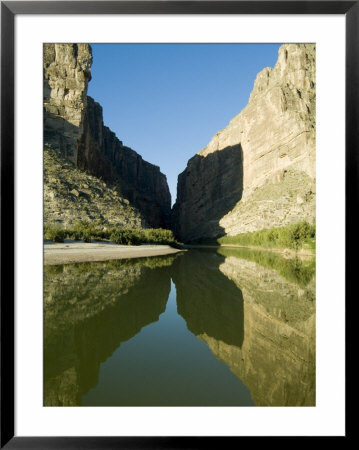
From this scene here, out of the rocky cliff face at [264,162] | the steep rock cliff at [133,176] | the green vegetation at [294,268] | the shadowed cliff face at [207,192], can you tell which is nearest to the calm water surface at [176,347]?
the green vegetation at [294,268]

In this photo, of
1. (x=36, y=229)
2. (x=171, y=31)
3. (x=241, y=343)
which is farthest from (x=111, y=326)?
(x=171, y=31)

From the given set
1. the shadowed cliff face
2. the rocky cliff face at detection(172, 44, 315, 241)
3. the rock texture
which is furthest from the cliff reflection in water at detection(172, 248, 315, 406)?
the shadowed cliff face

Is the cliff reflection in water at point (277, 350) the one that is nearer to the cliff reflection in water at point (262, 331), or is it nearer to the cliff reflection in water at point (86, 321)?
the cliff reflection in water at point (262, 331)

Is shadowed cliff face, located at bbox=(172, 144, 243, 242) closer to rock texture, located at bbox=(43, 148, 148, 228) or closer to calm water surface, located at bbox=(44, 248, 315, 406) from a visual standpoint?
rock texture, located at bbox=(43, 148, 148, 228)

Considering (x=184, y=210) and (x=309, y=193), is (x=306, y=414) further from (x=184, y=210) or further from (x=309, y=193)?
(x=184, y=210)

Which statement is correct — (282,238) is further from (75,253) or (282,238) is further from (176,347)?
(176,347)

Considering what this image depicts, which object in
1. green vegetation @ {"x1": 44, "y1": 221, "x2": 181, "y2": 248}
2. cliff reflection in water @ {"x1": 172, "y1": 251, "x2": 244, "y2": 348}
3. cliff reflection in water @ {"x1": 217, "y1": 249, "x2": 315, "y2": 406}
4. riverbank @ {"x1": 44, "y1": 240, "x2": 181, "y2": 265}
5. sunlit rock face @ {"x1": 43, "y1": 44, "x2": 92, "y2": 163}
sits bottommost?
cliff reflection in water @ {"x1": 172, "y1": 251, "x2": 244, "y2": 348}

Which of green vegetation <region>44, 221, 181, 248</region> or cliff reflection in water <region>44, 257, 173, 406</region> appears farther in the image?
green vegetation <region>44, 221, 181, 248</region>
